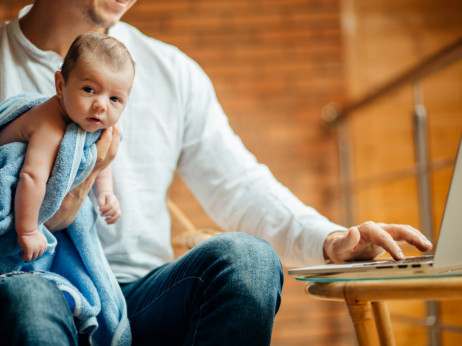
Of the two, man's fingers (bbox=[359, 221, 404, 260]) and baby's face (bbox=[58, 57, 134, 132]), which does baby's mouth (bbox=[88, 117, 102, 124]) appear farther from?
man's fingers (bbox=[359, 221, 404, 260])

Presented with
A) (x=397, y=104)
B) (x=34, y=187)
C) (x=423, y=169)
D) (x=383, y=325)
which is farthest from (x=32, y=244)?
(x=397, y=104)

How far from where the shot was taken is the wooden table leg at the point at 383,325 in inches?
36.3

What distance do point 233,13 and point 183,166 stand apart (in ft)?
7.39

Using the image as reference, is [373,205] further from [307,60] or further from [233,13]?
[233,13]

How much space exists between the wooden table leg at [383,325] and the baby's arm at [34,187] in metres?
0.56

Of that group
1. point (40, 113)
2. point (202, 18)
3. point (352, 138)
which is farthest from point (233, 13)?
point (40, 113)

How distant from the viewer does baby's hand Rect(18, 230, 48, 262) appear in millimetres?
830

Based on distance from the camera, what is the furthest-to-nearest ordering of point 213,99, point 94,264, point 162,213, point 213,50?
1. point 213,50
2. point 213,99
3. point 162,213
4. point 94,264

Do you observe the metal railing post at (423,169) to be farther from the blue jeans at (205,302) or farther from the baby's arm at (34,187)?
the baby's arm at (34,187)

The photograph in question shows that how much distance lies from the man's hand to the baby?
1.45 feet

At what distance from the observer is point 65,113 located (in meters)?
0.91

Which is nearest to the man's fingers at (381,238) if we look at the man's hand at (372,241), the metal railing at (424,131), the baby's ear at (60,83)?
the man's hand at (372,241)

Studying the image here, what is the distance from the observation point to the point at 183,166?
1.34 metres

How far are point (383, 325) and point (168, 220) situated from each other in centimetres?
55
